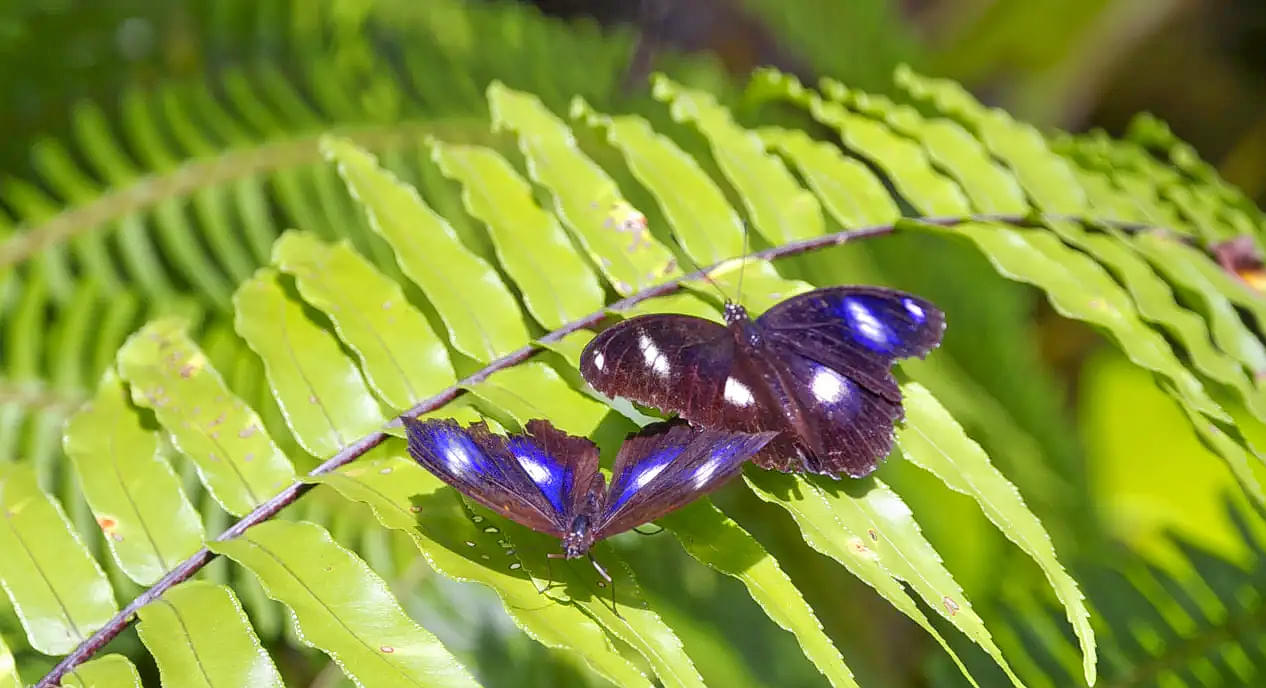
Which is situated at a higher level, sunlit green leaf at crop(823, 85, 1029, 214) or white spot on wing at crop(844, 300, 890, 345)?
sunlit green leaf at crop(823, 85, 1029, 214)

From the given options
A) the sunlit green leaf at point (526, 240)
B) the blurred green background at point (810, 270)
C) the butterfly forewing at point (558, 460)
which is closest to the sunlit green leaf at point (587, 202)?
the sunlit green leaf at point (526, 240)

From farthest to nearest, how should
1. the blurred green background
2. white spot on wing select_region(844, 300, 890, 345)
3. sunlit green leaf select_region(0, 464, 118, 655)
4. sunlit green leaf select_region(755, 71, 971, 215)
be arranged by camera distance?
the blurred green background → sunlit green leaf select_region(755, 71, 971, 215) → white spot on wing select_region(844, 300, 890, 345) → sunlit green leaf select_region(0, 464, 118, 655)

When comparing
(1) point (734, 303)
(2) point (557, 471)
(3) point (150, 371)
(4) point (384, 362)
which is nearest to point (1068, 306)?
(1) point (734, 303)

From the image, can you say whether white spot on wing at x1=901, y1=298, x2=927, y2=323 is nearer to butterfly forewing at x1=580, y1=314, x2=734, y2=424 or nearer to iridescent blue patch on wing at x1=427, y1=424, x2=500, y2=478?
butterfly forewing at x1=580, y1=314, x2=734, y2=424

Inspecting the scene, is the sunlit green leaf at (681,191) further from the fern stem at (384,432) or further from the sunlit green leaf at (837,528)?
the sunlit green leaf at (837,528)

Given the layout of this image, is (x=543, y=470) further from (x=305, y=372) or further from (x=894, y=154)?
(x=894, y=154)

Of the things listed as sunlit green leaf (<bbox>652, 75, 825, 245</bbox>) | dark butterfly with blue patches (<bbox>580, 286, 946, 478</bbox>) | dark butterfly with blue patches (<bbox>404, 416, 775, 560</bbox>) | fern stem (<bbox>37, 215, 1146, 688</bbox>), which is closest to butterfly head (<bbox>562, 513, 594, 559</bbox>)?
dark butterfly with blue patches (<bbox>404, 416, 775, 560</bbox>)
